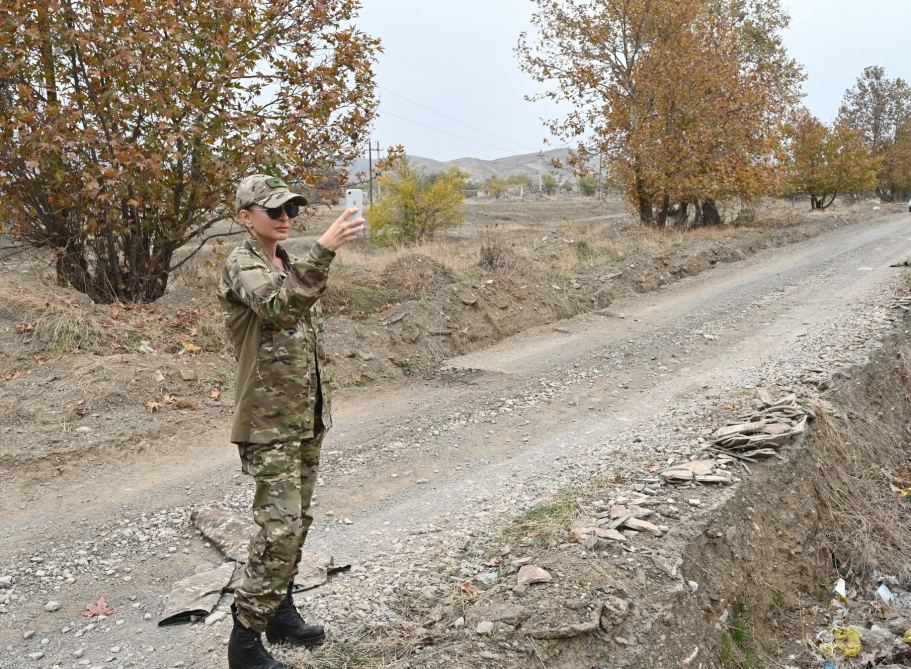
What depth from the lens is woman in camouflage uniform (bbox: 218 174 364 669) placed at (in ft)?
10.2

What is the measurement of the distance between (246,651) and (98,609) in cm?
149

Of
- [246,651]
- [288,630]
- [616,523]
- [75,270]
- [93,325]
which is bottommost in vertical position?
[616,523]

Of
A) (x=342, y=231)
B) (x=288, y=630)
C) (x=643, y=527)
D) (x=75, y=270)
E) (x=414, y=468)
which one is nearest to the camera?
(x=342, y=231)

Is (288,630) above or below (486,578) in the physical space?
above

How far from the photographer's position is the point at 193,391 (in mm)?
7906

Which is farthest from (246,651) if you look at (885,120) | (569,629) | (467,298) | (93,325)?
(885,120)

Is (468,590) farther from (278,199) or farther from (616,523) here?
(278,199)

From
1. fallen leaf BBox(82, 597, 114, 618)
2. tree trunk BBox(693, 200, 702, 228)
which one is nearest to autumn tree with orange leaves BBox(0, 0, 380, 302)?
fallen leaf BBox(82, 597, 114, 618)

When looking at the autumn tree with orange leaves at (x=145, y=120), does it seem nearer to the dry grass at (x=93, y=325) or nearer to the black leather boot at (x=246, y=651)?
the dry grass at (x=93, y=325)

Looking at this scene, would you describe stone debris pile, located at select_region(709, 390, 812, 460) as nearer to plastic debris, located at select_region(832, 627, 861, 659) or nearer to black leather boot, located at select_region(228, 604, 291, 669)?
plastic debris, located at select_region(832, 627, 861, 659)

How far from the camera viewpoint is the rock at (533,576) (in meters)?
3.92

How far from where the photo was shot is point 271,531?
3117mm

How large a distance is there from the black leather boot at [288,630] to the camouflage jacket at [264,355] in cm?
88

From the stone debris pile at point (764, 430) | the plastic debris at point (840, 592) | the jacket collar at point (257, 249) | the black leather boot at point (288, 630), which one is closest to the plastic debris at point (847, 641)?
the plastic debris at point (840, 592)
